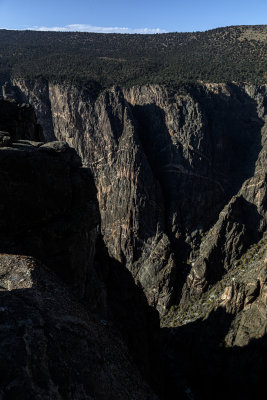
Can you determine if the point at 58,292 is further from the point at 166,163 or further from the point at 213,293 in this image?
the point at 166,163

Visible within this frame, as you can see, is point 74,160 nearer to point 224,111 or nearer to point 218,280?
point 218,280

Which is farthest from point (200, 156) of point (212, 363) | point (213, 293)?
point (212, 363)

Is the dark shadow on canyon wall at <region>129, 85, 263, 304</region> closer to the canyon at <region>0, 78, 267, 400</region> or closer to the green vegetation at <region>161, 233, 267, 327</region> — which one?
the canyon at <region>0, 78, 267, 400</region>

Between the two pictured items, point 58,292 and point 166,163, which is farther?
point 166,163

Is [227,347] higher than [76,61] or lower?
lower

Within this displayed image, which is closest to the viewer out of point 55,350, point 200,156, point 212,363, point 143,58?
point 55,350

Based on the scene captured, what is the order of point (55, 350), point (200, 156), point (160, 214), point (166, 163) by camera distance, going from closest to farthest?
1. point (55, 350)
2. point (160, 214)
3. point (200, 156)
4. point (166, 163)

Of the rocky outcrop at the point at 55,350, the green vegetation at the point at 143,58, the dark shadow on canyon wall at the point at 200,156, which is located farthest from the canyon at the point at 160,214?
the rocky outcrop at the point at 55,350

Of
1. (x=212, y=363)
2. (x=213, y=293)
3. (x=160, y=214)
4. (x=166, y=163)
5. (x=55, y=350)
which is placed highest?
(x=166, y=163)

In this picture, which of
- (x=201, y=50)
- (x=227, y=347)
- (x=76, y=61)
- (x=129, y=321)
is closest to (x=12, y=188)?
(x=129, y=321)
